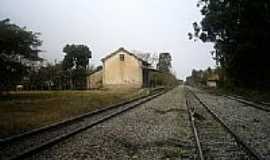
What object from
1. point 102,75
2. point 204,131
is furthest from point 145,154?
point 102,75

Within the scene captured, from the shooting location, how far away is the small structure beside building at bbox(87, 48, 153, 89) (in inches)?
2729

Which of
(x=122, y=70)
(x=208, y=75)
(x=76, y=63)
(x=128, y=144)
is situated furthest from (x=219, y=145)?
(x=208, y=75)

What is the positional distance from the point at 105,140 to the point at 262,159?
4.31 m

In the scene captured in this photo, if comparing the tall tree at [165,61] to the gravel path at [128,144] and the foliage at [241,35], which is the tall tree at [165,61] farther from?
the gravel path at [128,144]

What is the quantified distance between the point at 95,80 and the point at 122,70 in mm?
7320

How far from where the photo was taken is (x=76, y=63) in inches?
3083

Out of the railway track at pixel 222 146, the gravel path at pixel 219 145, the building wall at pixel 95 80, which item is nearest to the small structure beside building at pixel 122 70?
the building wall at pixel 95 80

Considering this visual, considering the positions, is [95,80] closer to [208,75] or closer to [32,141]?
[208,75]

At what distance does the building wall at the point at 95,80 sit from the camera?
7338 cm

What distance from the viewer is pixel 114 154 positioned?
8.09 m

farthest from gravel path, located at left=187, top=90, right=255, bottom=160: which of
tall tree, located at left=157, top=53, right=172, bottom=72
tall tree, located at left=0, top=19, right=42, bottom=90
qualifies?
tall tree, located at left=157, top=53, right=172, bottom=72

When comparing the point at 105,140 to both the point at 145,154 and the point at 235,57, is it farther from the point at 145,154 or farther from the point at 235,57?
the point at 235,57

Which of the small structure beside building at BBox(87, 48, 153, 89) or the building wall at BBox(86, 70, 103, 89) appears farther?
the building wall at BBox(86, 70, 103, 89)

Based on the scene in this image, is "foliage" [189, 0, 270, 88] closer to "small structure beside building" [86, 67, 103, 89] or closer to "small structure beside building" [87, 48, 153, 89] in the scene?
"small structure beside building" [87, 48, 153, 89]
